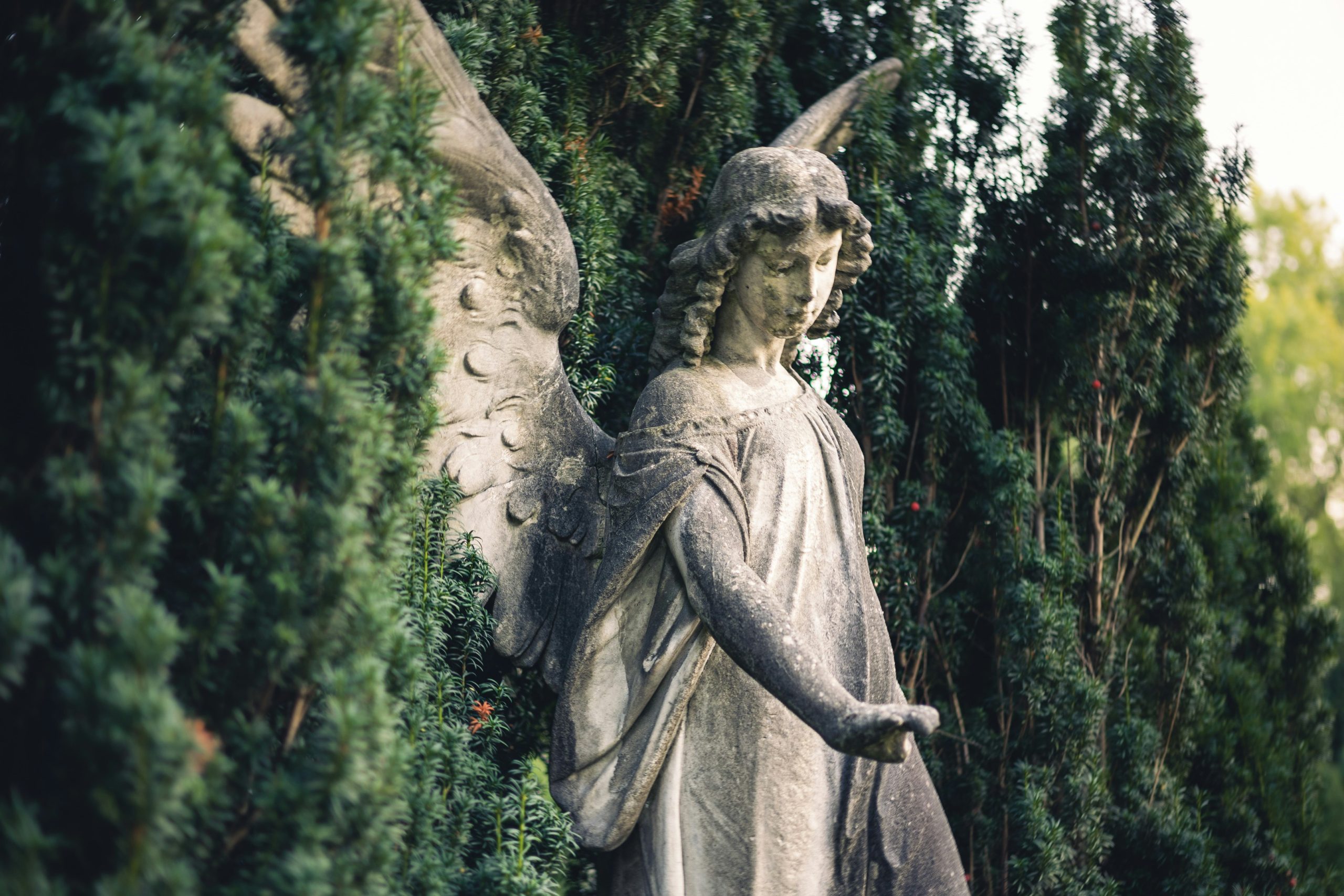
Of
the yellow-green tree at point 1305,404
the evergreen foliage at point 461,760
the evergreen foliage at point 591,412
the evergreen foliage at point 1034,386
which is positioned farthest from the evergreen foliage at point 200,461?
the yellow-green tree at point 1305,404

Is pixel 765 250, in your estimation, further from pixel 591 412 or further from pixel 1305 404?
pixel 1305 404

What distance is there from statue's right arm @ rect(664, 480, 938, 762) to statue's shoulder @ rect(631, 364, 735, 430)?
209 mm

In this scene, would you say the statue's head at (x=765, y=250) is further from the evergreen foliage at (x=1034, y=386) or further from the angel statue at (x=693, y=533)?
the evergreen foliage at (x=1034, y=386)

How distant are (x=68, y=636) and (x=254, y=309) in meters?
0.61

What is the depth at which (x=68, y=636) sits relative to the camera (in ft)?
6.79

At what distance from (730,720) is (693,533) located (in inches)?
17.4

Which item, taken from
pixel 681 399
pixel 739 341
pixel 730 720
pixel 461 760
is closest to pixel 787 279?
pixel 739 341

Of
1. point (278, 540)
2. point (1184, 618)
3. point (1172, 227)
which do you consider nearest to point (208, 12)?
point (278, 540)

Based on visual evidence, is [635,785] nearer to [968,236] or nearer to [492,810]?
[492,810]

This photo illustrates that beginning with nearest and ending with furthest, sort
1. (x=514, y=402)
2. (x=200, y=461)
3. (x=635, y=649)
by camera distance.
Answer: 1. (x=200, y=461)
2. (x=635, y=649)
3. (x=514, y=402)

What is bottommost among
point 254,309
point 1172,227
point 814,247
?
point 254,309

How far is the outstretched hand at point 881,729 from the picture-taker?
2.59 metres

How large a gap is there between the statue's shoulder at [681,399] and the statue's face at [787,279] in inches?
8.1

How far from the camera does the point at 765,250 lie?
3.28 metres
